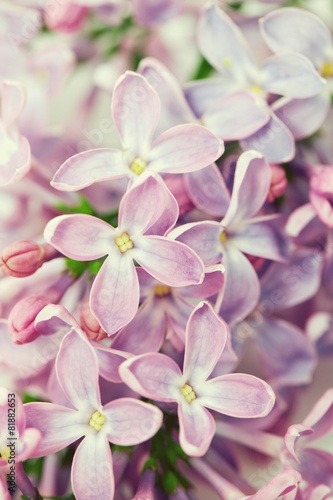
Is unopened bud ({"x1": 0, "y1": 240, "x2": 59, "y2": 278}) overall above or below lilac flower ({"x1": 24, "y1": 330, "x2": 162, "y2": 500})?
above

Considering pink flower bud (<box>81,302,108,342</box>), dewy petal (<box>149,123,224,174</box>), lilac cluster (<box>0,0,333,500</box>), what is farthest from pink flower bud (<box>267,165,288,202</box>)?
pink flower bud (<box>81,302,108,342</box>)

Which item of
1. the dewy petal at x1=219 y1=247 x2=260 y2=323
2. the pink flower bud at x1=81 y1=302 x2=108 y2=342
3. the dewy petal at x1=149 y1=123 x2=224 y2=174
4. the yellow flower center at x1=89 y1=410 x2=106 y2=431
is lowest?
the yellow flower center at x1=89 y1=410 x2=106 y2=431

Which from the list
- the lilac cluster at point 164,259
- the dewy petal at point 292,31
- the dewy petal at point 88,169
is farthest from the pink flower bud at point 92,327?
the dewy petal at point 292,31

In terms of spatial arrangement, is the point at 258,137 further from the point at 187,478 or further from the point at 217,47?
the point at 187,478

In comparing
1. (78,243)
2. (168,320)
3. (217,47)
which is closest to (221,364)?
(168,320)

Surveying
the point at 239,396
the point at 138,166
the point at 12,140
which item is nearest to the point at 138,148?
the point at 138,166

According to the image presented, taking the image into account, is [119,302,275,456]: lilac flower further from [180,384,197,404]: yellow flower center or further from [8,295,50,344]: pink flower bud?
[8,295,50,344]: pink flower bud

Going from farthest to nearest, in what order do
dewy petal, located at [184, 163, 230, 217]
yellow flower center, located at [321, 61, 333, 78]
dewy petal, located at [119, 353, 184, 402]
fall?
1. yellow flower center, located at [321, 61, 333, 78]
2. dewy petal, located at [184, 163, 230, 217]
3. dewy petal, located at [119, 353, 184, 402]
